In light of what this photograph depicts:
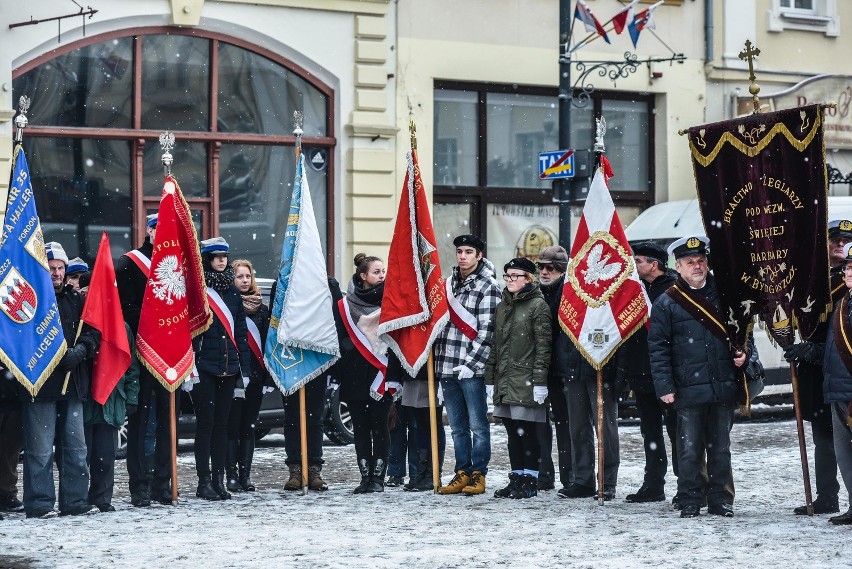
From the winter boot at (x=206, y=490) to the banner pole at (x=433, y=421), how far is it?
1600 mm

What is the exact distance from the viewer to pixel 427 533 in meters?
9.83

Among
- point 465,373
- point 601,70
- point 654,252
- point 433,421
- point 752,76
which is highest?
point 601,70

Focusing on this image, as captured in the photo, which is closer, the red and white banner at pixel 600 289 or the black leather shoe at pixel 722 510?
the black leather shoe at pixel 722 510

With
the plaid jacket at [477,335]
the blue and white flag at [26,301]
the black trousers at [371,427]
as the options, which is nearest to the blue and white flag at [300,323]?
the black trousers at [371,427]

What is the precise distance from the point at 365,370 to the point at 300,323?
0.62m

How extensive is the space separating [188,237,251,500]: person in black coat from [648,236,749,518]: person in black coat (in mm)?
3051

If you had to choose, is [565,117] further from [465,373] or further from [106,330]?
[106,330]

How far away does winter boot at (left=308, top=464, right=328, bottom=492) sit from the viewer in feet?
40.6

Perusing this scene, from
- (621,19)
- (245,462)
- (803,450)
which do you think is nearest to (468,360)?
(245,462)

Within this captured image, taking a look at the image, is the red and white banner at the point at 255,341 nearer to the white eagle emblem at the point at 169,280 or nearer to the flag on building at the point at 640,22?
the white eagle emblem at the point at 169,280

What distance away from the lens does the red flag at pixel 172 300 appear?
1127 centimetres

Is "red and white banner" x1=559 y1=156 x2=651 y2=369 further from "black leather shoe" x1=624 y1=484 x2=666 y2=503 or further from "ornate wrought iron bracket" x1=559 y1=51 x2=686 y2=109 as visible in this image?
"ornate wrought iron bracket" x1=559 y1=51 x2=686 y2=109

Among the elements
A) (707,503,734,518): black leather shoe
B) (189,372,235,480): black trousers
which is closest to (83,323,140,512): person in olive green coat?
(189,372,235,480): black trousers

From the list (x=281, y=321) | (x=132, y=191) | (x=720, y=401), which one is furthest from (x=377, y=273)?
(x=132, y=191)
